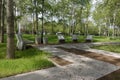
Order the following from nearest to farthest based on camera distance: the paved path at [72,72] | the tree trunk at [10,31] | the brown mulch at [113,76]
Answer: the paved path at [72,72] → the brown mulch at [113,76] → the tree trunk at [10,31]

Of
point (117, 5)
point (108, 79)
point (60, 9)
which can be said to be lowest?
point (108, 79)

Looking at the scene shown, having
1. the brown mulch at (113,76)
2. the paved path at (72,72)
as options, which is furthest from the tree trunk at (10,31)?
the brown mulch at (113,76)

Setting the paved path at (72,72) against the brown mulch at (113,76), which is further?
the brown mulch at (113,76)

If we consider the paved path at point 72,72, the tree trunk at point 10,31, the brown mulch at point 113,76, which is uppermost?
the tree trunk at point 10,31

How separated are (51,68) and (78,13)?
101 feet

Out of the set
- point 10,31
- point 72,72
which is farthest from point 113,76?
point 10,31

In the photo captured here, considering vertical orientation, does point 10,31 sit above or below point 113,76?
above

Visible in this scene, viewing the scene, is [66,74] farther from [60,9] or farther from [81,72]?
[60,9]

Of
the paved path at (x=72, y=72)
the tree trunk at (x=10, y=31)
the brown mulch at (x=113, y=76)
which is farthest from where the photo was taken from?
the tree trunk at (x=10, y=31)

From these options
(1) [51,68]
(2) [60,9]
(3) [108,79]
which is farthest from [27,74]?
(2) [60,9]

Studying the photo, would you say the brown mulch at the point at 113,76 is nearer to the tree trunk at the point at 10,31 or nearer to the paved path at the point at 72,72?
the paved path at the point at 72,72

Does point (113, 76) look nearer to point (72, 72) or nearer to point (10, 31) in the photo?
point (72, 72)

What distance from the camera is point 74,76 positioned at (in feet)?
18.1

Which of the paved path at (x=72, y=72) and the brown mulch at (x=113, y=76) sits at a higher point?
the paved path at (x=72, y=72)
